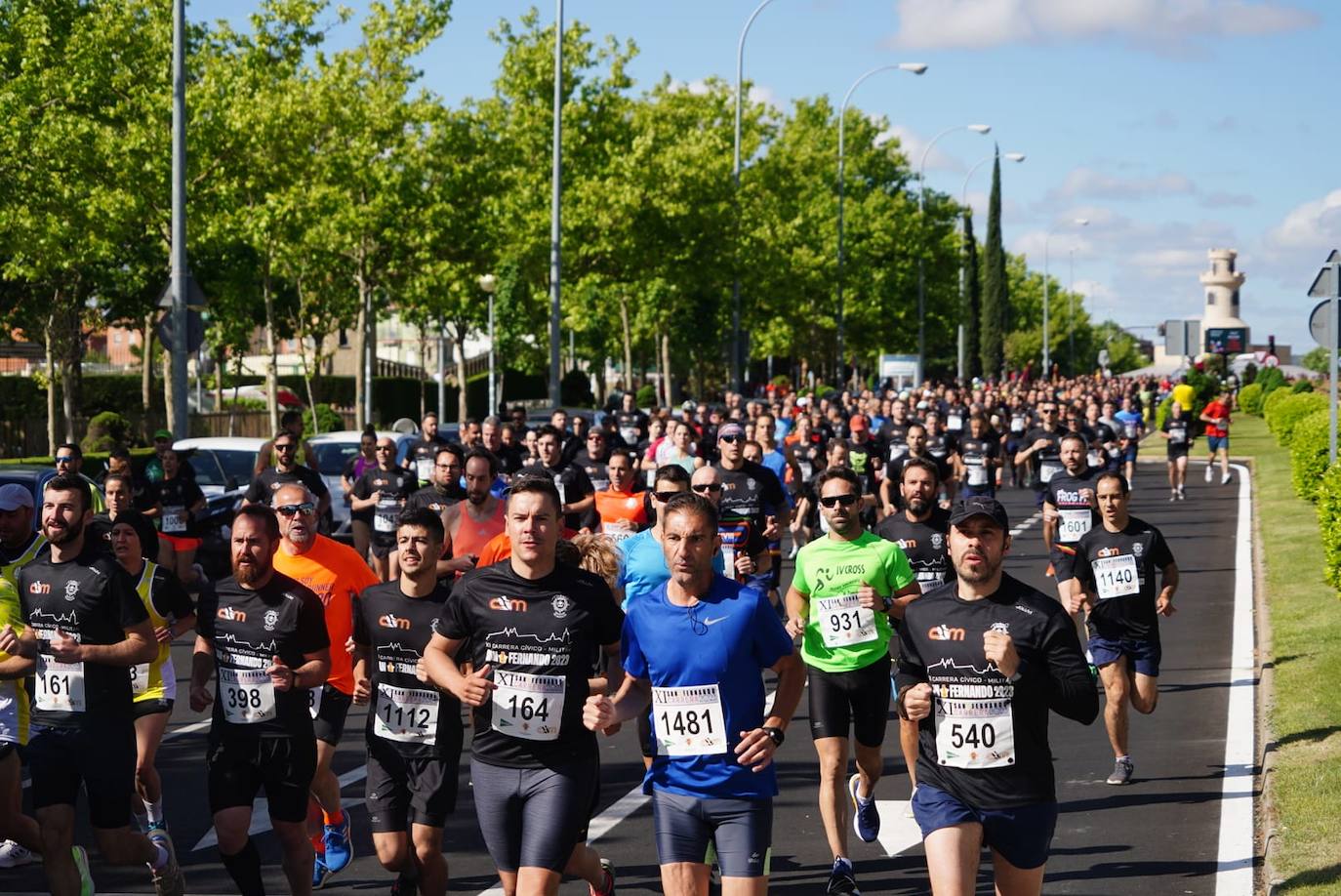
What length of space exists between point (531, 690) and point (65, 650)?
5.99ft

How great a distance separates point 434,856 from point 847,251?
219 ft

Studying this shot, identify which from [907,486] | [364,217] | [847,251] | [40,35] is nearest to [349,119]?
[364,217]

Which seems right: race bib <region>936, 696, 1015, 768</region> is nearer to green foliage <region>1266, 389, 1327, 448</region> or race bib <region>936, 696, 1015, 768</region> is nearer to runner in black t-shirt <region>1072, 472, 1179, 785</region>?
runner in black t-shirt <region>1072, 472, 1179, 785</region>

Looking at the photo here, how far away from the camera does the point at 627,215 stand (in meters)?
42.8

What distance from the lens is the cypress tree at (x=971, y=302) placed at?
9138 centimetres

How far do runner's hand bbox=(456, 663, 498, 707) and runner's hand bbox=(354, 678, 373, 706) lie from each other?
129cm

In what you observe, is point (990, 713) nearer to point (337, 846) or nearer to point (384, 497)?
point (337, 846)

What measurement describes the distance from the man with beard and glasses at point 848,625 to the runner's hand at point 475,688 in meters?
2.48

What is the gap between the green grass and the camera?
7.89 meters

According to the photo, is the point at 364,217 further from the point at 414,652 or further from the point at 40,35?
the point at 414,652

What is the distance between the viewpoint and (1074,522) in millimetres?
12953

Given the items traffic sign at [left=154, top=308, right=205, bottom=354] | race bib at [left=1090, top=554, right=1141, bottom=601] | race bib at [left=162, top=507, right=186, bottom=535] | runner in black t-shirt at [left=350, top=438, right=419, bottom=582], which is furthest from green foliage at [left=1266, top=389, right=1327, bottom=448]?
race bib at [left=1090, top=554, right=1141, bottom=601]

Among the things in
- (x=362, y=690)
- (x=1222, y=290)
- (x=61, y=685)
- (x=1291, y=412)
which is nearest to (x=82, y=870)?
(x=61, y=685)

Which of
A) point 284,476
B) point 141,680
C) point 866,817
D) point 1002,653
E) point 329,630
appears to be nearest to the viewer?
point 1002,653
